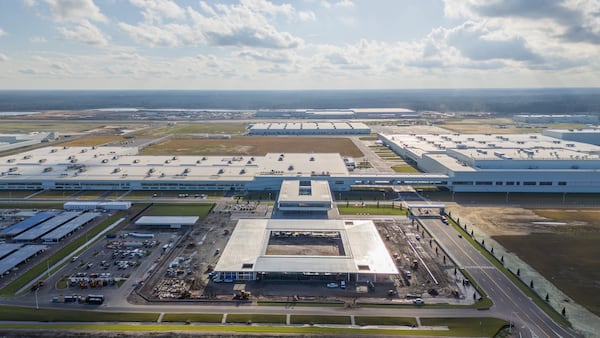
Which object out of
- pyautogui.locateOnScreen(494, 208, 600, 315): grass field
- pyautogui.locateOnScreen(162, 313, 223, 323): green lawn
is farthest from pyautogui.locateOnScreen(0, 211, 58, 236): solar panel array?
pyautogui.locateOnScreen(494, 208, 600, 315): grass field

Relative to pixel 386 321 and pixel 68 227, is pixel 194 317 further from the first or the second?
pixel 68 227

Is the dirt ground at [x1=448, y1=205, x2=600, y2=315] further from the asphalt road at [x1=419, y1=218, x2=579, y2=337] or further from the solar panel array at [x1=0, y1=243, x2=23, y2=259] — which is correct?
the solar panel array at [x1=0, y1=243, x2=23, y2=259]

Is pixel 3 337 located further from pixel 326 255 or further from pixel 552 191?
pixel 552 191

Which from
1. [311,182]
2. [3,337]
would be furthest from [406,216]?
[3,337]

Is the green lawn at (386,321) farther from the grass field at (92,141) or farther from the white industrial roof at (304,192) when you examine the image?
the grass field at (92,141)

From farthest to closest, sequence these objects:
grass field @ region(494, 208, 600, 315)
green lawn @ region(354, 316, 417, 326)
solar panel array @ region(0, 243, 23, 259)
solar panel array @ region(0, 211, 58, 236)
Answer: solar panel array @ region(0, 211, 58, 236)
solar panel array @ region(0, 243, 23, 259)
grass field @ region(494, 208, 600, 315)
green lawn @ region(354, 316, 417, 326)

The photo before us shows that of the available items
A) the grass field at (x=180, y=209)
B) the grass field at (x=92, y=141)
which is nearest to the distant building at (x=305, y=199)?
the grass field at (x=180, y=209)
